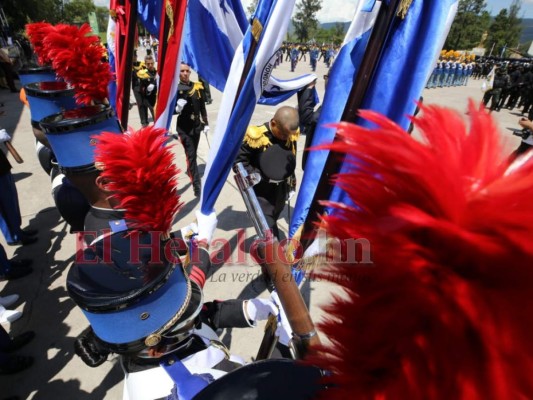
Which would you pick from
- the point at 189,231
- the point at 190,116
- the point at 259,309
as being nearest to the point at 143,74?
the point at 190,116

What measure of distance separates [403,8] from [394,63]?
0.75 feet

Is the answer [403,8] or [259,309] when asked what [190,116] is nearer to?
[259,309]

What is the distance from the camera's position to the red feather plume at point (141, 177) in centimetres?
142

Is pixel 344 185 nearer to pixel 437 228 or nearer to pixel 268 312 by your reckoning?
pixel 437 228

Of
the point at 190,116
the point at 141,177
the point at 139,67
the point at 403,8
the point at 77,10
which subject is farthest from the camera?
the point at 77,10

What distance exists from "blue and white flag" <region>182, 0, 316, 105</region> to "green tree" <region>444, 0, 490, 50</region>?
188 ft

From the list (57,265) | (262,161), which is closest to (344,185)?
(262,161)

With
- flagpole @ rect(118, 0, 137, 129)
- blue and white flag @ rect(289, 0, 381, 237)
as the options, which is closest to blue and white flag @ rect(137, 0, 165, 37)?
flagpole @ rect(118, 0, 137, 129)

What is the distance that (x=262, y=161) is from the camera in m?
→ 2.90

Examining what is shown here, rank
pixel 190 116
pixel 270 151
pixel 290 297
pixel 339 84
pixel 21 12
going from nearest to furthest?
pixel 290 297
pixel 339 84
pixel 270 151
pixel 190 116
pixel 21 12

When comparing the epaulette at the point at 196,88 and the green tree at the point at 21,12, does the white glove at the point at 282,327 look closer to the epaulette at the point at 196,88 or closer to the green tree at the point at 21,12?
the epaulette at the point at 196,88

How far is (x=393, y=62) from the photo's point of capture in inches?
57.6

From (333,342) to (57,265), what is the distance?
4086 millimetres

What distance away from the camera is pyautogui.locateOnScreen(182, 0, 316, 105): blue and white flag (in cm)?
262
